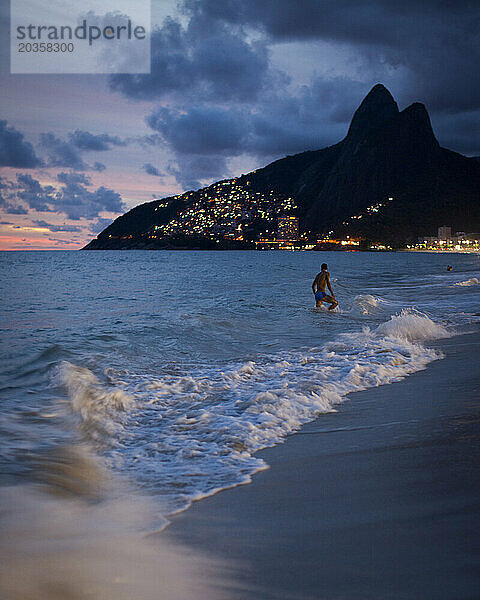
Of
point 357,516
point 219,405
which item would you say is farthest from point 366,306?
point 357,516

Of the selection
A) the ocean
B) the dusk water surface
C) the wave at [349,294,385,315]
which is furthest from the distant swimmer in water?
the ocean

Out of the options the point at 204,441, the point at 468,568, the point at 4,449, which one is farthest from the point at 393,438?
the point at 4,449

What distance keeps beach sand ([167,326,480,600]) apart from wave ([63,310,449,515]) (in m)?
0.34

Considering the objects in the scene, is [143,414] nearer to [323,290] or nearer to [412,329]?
[412,329]

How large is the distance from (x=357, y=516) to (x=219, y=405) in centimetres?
316

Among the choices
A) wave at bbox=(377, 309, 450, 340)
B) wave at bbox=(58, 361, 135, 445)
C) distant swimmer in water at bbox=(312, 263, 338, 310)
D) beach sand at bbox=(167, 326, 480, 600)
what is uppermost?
distant swimmer in water at bbox=(312, 263, 338, 310)

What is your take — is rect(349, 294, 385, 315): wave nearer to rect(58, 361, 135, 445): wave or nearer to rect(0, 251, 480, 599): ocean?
rect(0, 251, 480, 599): ocean

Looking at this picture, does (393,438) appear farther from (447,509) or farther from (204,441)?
(204,441)

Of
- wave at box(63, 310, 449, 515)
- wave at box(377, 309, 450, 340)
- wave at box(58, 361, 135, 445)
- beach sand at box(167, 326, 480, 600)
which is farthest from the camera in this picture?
wave at box(377, 309, 450, 340)

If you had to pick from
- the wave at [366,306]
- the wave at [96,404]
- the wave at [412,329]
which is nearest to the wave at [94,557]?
the wave at [96,404]

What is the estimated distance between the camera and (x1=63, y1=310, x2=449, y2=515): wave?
3.96 m

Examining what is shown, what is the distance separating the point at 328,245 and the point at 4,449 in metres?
189

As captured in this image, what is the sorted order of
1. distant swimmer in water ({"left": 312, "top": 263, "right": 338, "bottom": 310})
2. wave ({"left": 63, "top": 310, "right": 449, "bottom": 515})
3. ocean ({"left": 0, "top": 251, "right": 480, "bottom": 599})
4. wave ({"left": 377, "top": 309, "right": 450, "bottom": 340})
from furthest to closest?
distant swimmer in water ({"left": 312, "top": 263, "right": 338, "bottom": 310}), wave ({"left": 377, "top": 309, "right": 450, "bottom": 340}), wave ({"left": 63, "top": 310, "right": 449, "bottom": 515}), ocean ({"left": 0, "top": 251, "right": 480, "bottom": 599})

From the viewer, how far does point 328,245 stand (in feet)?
619
